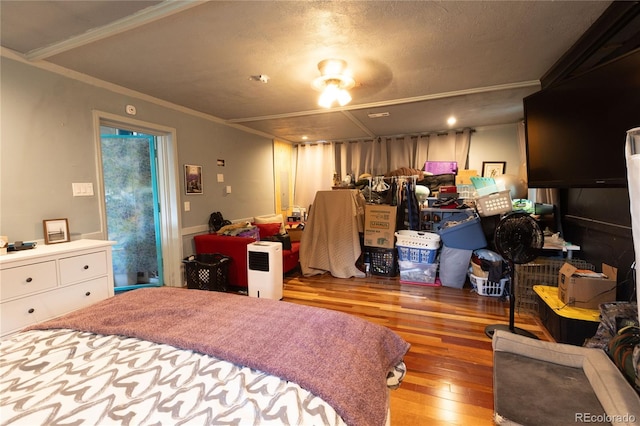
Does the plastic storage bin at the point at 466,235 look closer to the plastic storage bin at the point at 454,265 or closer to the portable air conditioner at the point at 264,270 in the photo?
the plastic storage bin at the point at 454,265

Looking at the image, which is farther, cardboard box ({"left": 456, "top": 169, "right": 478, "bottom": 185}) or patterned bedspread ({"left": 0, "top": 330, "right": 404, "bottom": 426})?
cardboard box ({"left": 456, "top": 169, "right": 478, "bottom": 185})

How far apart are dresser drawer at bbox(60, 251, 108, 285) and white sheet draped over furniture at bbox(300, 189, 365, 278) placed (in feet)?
7.71

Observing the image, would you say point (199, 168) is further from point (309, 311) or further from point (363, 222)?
point (309, 311)

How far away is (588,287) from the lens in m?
1.97

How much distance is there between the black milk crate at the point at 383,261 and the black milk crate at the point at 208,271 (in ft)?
6.49

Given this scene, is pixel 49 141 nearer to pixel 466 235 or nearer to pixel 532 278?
pixel 466 235

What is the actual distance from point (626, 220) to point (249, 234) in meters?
3.74

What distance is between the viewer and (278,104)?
11.0 ft

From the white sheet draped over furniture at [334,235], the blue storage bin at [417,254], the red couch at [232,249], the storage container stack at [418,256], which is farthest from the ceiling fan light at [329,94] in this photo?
the blue storage bin at [417,254]

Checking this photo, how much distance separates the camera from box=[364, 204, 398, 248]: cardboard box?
12.1ft

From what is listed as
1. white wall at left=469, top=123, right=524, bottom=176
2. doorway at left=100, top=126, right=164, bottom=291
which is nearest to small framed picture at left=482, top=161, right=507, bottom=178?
white wall at left=469, top=123, right=524, bottom=176

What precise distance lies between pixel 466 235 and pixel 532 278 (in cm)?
76

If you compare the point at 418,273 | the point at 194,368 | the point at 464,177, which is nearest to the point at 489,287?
the point at 418,273

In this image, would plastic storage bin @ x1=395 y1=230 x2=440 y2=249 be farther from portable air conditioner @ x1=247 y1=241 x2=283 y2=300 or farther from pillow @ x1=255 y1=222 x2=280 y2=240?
pillow @ x1=255 y1=222 x2=280 y2=240
